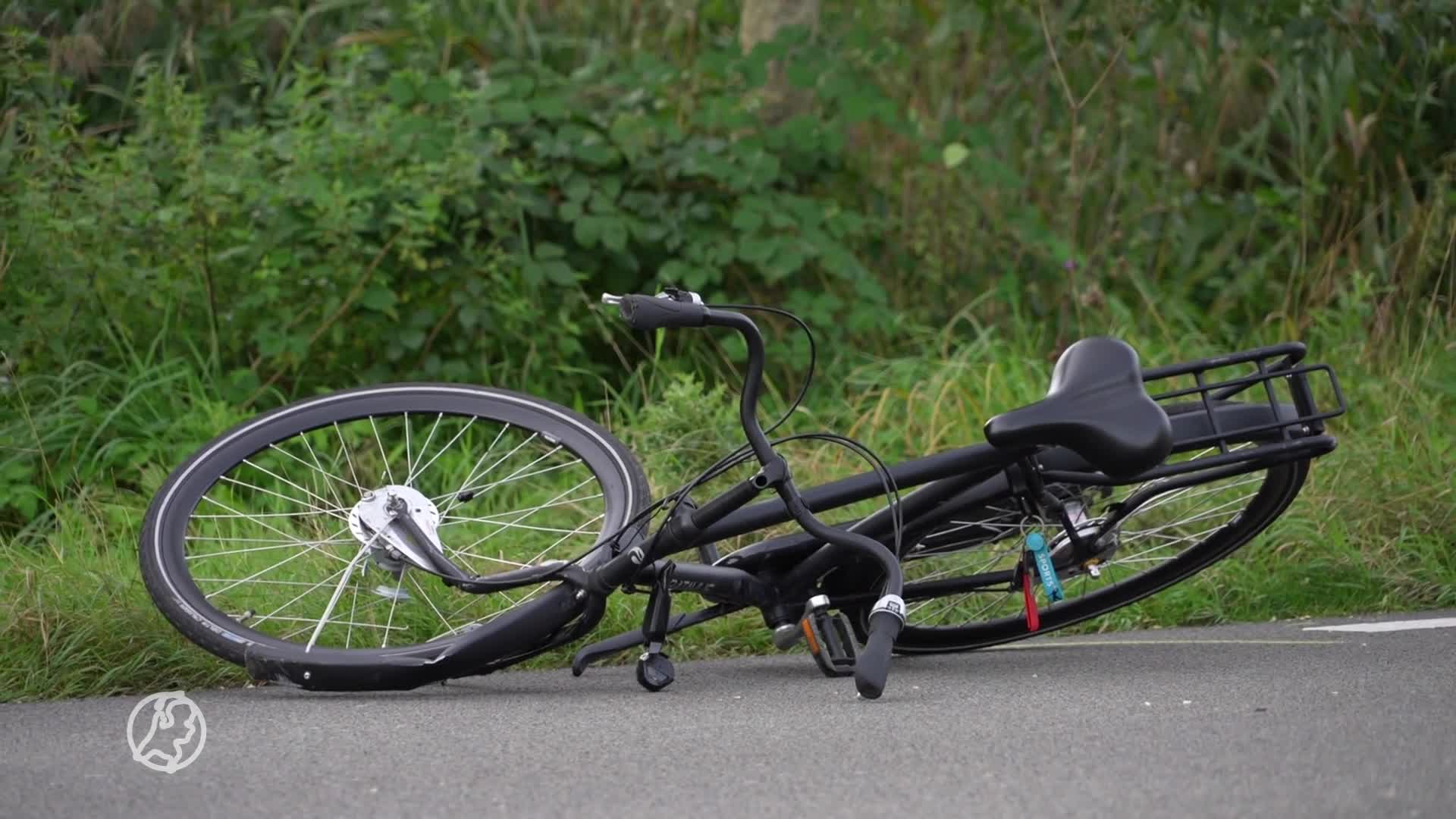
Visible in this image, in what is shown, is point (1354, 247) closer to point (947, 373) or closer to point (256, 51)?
point (947, 373)

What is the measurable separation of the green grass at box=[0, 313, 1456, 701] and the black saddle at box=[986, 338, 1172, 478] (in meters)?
1.17

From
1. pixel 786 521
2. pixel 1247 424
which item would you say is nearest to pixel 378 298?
pixel 786 521

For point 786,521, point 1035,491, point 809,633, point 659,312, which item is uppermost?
point 659,312

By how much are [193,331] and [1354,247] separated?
183 inches

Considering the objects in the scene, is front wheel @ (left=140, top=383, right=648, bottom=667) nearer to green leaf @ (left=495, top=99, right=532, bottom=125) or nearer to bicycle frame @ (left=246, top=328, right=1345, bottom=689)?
bicycle frame @ (left=246, top=328, right=1345, bottom=689)

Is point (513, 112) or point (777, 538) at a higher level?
point (513, 112)

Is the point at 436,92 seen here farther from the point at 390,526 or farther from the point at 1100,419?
the point at 1100,419

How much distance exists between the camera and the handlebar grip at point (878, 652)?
11.3ft

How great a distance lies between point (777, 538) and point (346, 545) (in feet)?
4.27

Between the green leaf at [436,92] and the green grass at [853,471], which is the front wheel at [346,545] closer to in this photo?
the green grass at [853,471]

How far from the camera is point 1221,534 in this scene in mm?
4086

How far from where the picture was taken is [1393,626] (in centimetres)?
437

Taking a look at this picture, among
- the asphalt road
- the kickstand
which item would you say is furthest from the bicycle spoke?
the asphalt road

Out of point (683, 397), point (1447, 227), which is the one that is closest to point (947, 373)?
point (683, 397)
